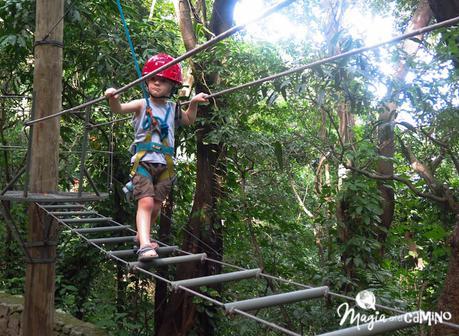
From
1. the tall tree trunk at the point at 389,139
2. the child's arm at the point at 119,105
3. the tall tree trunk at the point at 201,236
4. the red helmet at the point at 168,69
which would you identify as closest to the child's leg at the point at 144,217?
the child's arm at the point at 119,105

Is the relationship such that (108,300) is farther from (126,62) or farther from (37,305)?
(126,62)

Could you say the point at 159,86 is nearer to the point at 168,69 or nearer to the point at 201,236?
the point at 168,69

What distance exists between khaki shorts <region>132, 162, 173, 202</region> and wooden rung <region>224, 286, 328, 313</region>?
953 millimetres

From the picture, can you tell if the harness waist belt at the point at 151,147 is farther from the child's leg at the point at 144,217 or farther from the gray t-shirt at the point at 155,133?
the child's leg at the point at 144,217

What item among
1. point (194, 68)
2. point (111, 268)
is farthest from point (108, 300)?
point (194, 68)

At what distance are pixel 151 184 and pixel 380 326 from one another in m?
1.39

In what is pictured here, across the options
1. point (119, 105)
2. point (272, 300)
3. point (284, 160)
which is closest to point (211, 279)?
point (272, 300)

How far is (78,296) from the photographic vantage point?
221 inches

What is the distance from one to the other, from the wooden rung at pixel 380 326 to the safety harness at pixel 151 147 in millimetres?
1393

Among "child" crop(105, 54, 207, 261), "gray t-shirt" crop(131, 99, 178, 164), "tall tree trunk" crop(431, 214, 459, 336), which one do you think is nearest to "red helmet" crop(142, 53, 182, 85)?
"child" crop(105, 54, 207, 261)

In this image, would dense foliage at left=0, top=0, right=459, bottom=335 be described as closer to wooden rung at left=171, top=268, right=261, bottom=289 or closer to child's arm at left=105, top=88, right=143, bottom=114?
child's arm at left=105, top=88, right=143, bottom=114

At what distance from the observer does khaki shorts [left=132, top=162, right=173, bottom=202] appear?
2.29 meters

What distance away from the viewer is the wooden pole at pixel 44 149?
11.1 ft

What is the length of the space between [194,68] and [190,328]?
245 centimetres
